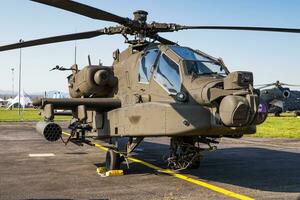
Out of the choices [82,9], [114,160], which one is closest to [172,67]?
[82,9]

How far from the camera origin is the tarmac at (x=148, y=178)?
8023mm

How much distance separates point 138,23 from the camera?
10.7m

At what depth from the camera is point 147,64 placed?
1000 centimetres

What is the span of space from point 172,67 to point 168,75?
203 millimetres

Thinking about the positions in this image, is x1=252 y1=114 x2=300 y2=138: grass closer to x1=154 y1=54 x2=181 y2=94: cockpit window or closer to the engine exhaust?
x1=154 y1=54 x2=181 y2=94: cockpit window

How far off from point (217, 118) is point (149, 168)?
13.2 ft

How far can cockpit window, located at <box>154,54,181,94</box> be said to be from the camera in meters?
9.00

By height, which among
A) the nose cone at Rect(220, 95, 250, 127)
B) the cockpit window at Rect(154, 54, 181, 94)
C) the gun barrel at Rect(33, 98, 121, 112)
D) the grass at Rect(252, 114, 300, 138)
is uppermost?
the cockpit window at Rect(154, 54, 181, 94)

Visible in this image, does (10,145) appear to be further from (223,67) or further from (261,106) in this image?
(261,106)

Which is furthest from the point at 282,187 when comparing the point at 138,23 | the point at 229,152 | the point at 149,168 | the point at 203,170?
the point at 229,152

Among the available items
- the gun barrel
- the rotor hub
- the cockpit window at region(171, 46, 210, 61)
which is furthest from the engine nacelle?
the cockpit window at region(171, 46, 210, 61)

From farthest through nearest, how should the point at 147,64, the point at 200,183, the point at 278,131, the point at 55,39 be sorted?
the point at 278,131 → the point at 55,39 → the point at 147,64 → the point at 200,183

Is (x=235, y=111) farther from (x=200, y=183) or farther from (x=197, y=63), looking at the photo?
(x=200, y=183)

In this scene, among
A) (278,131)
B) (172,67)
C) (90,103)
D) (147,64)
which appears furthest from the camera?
(278,131)
